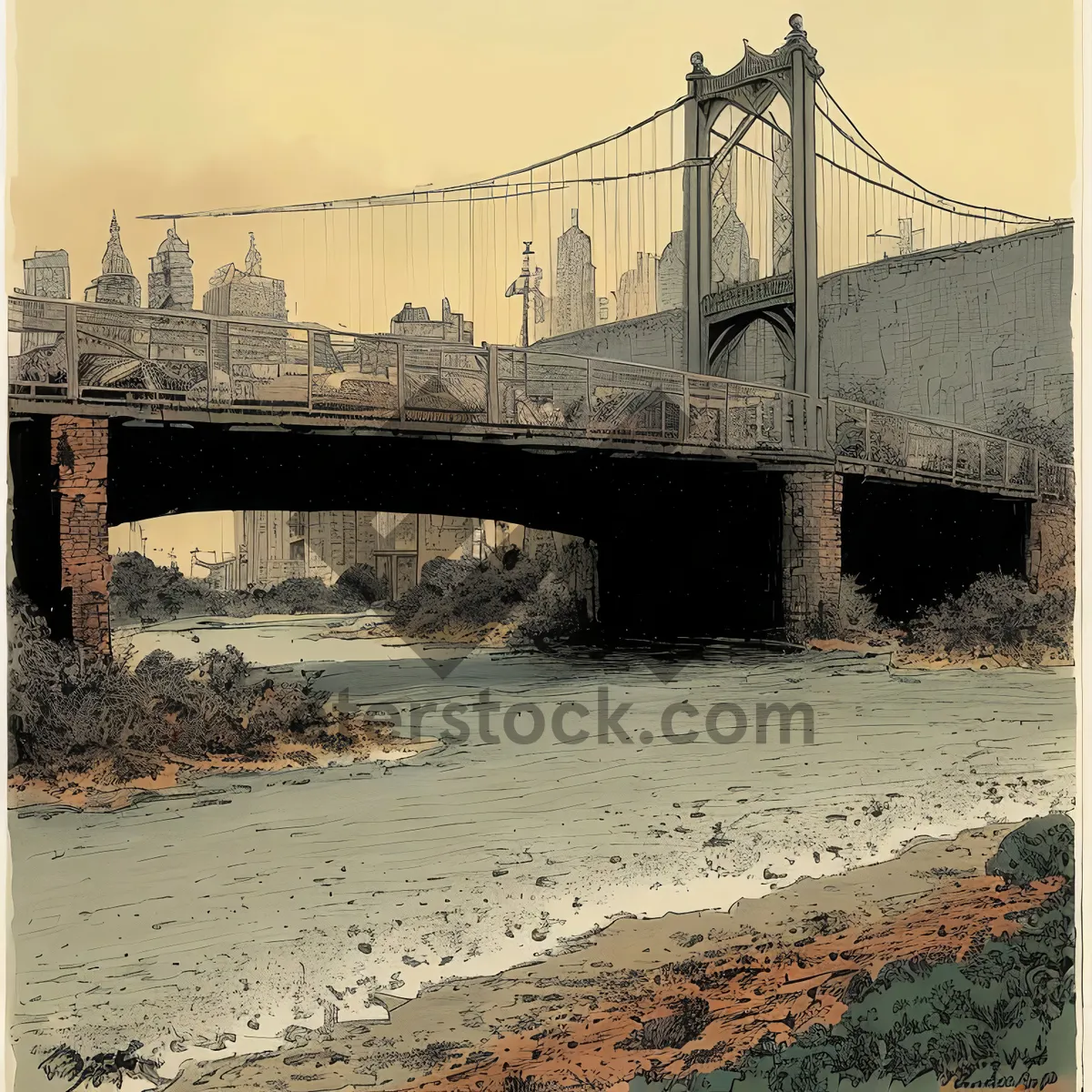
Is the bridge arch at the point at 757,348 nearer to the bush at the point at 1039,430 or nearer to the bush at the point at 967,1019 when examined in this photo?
the bush at the point at 1039,430

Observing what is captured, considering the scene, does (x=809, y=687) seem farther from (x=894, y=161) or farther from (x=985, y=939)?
(x=894, y=161)

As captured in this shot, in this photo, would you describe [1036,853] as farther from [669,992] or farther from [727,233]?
[727,233]

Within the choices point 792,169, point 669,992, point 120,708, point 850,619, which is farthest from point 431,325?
point 669,992

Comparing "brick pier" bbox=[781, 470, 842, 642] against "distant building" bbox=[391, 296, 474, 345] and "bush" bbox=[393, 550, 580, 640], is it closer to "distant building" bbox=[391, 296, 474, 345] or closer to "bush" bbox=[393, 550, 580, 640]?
"bush" bbox=[393, 550, 580, 640]

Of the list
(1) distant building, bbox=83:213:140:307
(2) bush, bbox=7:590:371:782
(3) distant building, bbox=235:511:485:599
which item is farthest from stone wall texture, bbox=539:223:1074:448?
(2) bush, bbox=7:590:371:782

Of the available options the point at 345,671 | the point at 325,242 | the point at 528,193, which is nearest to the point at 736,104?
the point at 528,193

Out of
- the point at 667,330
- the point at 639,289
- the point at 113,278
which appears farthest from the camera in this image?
the point at 667,330
